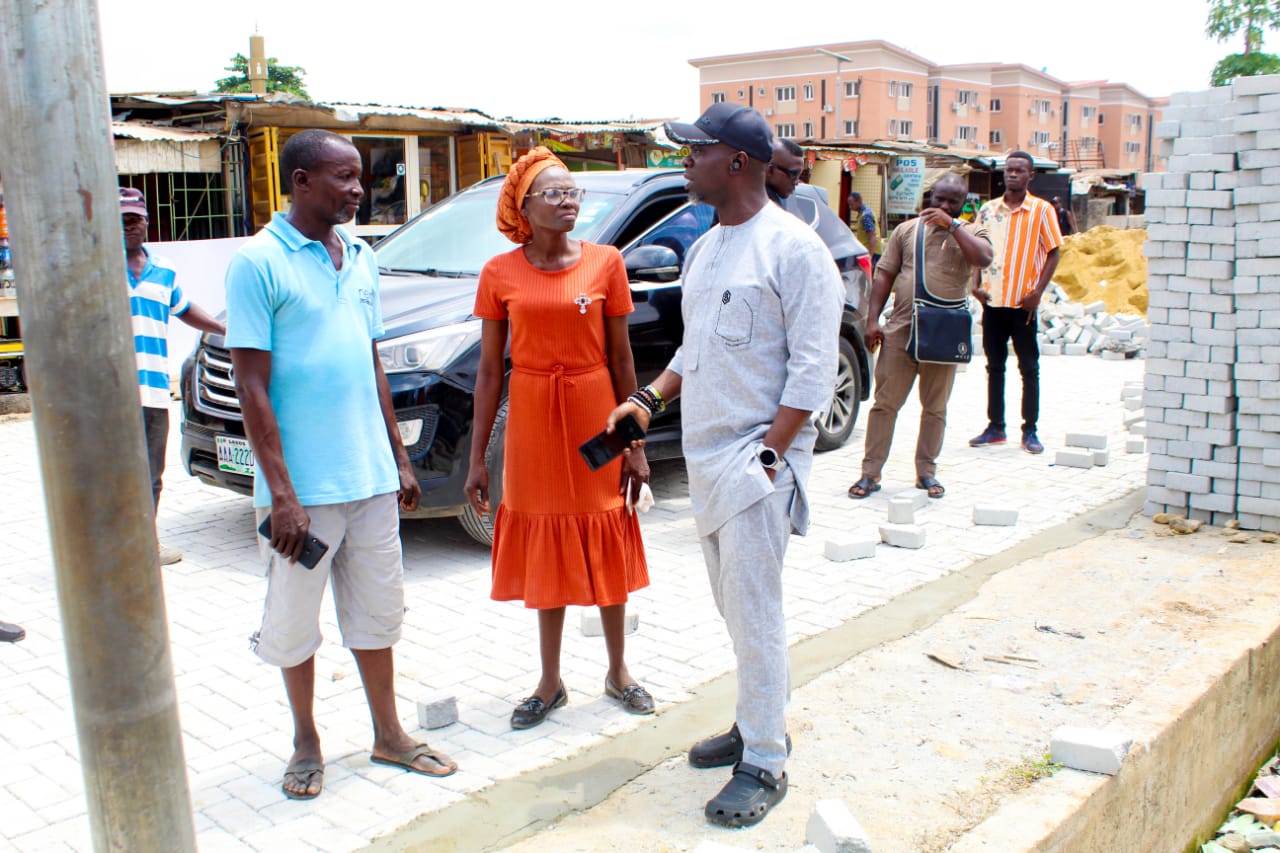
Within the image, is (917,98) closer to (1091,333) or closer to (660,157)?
(660,157)

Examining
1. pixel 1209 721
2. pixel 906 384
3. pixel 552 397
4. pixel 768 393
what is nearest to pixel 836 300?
pixel 768 393

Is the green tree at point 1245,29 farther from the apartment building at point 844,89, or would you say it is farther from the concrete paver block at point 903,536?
the concrete paver block at point 903,536

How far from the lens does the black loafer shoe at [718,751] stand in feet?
12.0

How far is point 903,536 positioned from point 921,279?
1826 mm

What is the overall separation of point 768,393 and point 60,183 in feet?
6.37

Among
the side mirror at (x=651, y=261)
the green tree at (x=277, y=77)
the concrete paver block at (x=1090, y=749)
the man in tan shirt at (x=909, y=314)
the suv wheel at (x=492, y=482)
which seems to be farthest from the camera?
the green tree at (x=277, y=77)

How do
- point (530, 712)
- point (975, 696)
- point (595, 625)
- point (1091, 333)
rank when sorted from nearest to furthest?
point (530, 712) → point (975, 696) → point (595, 625) → point (1091, 333)

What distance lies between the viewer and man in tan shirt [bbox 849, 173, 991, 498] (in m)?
7.16

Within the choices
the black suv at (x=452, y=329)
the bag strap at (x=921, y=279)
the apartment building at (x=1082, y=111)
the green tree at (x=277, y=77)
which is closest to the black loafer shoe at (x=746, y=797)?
the black suv at (x=452, y=329)

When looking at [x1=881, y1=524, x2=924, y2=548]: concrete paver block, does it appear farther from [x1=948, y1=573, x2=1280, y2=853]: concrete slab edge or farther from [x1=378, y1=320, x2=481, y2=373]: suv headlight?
[x1=378, y1=320, x2=481, y2=373]: suv headlight

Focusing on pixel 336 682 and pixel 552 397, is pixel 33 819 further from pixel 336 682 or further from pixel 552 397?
pixel 552 397

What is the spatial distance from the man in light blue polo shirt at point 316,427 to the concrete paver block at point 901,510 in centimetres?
358

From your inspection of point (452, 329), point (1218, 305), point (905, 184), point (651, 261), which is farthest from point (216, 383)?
point (905, 184)

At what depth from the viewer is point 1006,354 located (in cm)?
862
